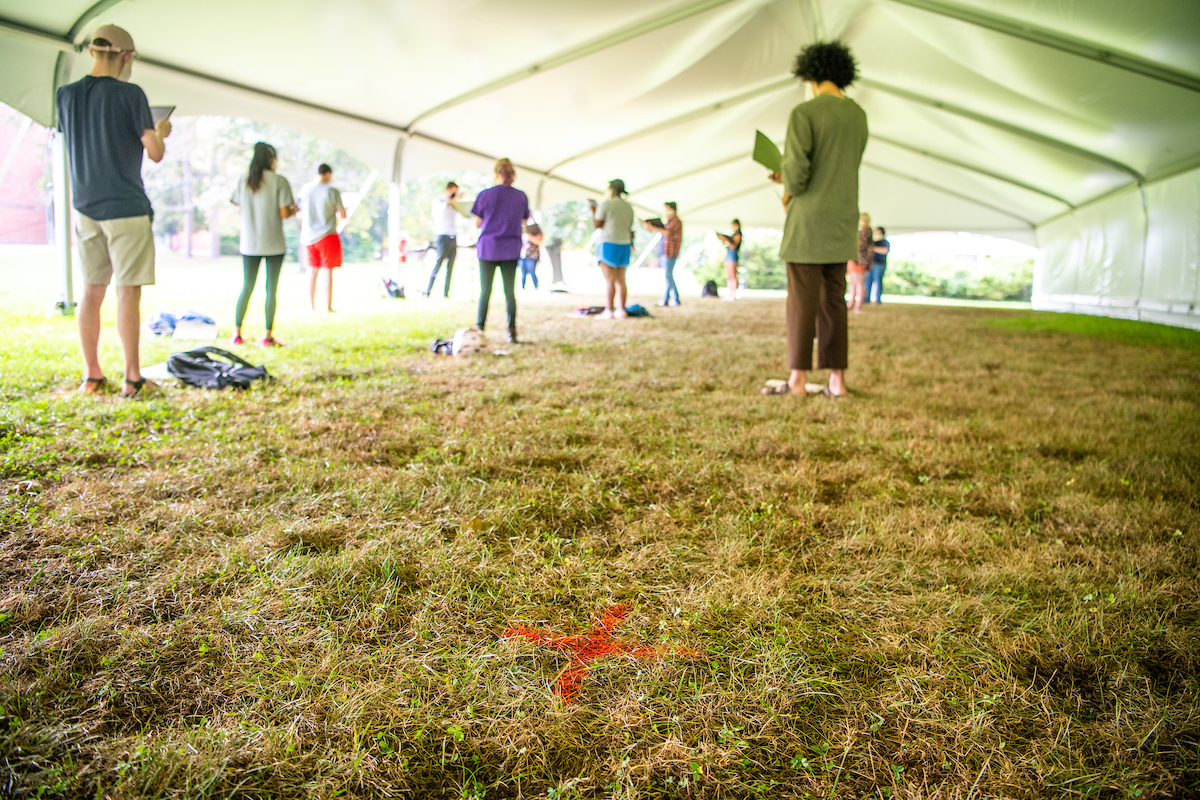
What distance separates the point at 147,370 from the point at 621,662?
3.80 meters

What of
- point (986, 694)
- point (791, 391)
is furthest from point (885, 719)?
point (791, 391)

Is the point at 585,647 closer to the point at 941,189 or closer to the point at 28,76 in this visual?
the point at 28,76

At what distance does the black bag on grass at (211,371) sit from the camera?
3582mm

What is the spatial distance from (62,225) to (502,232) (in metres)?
3.99

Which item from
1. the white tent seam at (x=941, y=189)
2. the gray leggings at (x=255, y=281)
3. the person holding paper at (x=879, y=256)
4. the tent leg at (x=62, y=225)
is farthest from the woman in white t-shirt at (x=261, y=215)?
the white tent seam at (x=941, y=189)

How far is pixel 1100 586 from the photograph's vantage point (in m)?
1.62

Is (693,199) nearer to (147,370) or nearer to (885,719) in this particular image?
(147,370)

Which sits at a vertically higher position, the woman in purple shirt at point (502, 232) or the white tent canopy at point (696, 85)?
the white tent canopy at point (696, 85)

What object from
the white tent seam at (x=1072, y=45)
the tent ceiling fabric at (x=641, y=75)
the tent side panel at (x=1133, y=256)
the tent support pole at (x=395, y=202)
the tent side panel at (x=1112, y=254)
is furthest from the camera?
the tent side panel at (x=1112, y=254)

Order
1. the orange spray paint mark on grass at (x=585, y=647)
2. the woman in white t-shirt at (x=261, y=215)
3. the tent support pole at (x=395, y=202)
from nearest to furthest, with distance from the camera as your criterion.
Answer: the orange spray paint mark on grass at (x=585, y=647), the woman in white t-shirt at (x=261, y=215), the tent support pole at (x=395, y=202)

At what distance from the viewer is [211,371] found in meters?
3.68

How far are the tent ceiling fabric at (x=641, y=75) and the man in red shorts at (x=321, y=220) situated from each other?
82 centimetres

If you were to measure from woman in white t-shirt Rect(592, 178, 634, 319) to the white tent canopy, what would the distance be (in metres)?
1.59

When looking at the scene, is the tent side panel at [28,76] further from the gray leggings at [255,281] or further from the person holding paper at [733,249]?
the person holding paper at [733,249]
